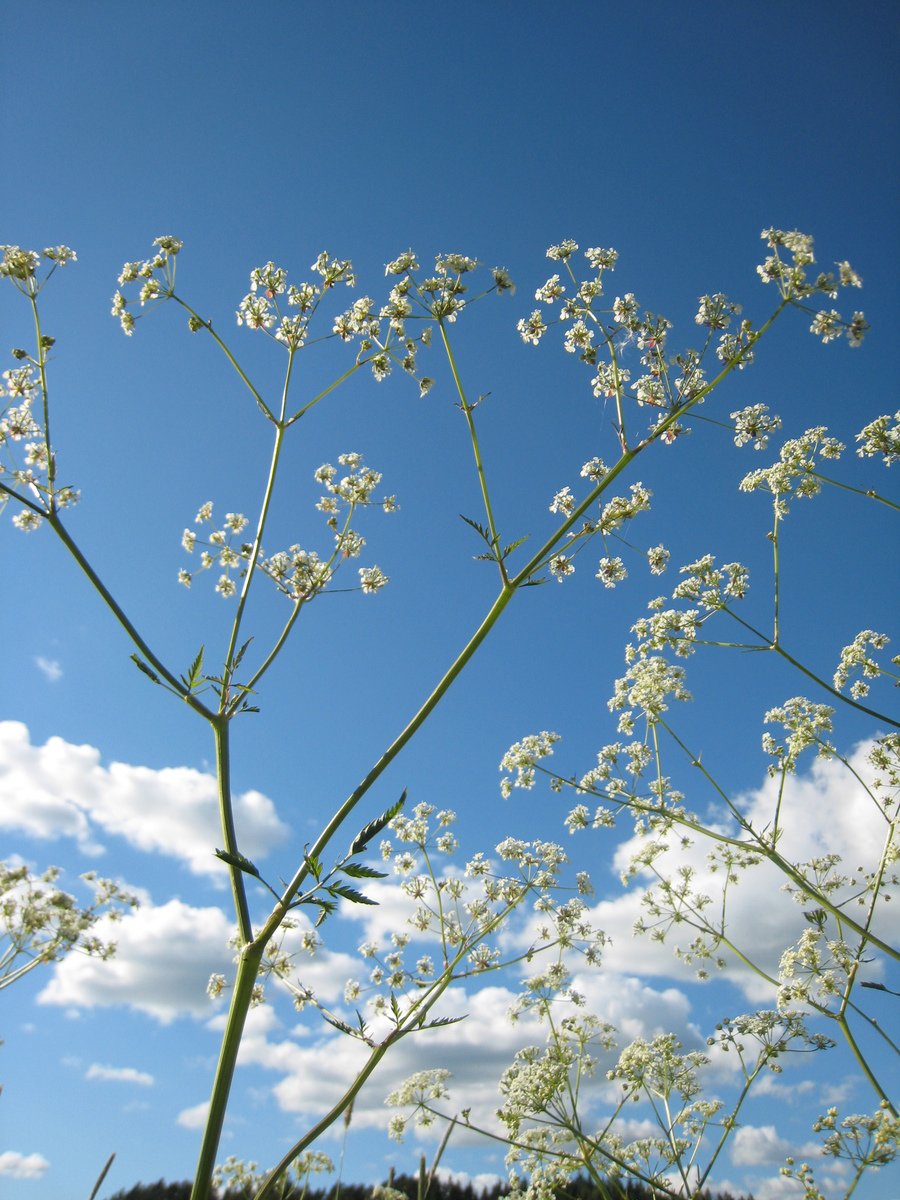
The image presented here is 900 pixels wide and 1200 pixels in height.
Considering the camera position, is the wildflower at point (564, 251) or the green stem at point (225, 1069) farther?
the wildflower at point (564, 251)

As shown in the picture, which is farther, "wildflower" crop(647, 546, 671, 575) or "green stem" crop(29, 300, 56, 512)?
"wildflower" crop(647, 546, 671, 575)

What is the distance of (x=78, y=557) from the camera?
11.9 feet

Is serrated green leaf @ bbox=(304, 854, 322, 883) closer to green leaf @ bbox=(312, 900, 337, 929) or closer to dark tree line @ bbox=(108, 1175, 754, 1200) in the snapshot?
green leaf @ bbox=(312, 900, 337, 929)

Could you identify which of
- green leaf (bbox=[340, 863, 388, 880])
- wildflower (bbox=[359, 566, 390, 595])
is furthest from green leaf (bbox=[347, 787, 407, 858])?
wildflower (bbox=[359, 566, 390, 595])

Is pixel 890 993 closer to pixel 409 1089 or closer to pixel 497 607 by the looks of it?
pixel 497 607

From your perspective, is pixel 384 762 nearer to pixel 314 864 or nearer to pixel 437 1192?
pixel 314 864

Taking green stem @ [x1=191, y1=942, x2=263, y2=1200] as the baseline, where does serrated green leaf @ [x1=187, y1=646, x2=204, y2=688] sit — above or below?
above

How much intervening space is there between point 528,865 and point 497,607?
4122 millimetres

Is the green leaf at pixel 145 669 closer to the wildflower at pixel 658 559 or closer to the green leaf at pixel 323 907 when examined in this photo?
the green leaf at pixel 323 907

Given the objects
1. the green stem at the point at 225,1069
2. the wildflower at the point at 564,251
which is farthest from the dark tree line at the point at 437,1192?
the wildflower at the point at 564,251

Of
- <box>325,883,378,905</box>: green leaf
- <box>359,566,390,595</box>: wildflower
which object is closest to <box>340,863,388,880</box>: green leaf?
<box>325,883,378,905</box>: green leaf

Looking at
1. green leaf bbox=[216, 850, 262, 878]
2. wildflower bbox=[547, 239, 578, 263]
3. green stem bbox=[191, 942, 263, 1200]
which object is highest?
wildflower bbox=[547, 239, 578, 263]

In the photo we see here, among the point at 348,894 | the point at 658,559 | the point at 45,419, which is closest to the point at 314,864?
the point at 348,894

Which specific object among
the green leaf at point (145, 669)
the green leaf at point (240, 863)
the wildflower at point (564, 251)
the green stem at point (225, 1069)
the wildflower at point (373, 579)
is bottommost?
the green stem at point (225, 1069)
